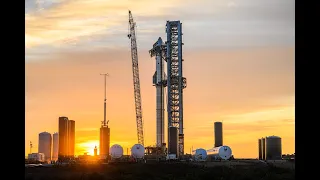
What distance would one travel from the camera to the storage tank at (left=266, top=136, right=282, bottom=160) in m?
146

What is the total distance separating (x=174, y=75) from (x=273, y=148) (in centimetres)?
3455

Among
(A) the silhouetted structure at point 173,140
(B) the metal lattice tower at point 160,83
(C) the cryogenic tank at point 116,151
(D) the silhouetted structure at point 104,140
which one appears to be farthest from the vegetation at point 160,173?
(D) the silhouetted structure at point 104,140

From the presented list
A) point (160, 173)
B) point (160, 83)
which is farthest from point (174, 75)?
point (160, 173)

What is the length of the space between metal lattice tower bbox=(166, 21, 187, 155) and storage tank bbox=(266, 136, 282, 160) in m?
25.9

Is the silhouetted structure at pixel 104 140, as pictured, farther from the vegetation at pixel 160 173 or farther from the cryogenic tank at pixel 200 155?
the vegetation at pixel 160 173

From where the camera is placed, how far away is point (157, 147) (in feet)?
536

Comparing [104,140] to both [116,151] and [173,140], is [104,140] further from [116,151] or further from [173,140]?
[173,140]

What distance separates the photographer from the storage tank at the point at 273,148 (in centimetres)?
14569

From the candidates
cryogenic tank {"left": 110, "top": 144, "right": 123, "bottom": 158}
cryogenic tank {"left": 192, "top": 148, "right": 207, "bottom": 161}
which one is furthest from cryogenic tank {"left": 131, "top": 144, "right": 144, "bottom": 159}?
cryogenic tank {"left": 192, "top": 148, "right": 207, "bottom": 161}

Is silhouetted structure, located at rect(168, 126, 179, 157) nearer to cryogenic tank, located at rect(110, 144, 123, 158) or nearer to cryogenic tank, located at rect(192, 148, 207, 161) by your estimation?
cryogenic tank, located at rect(192, 148, 207, 161)
